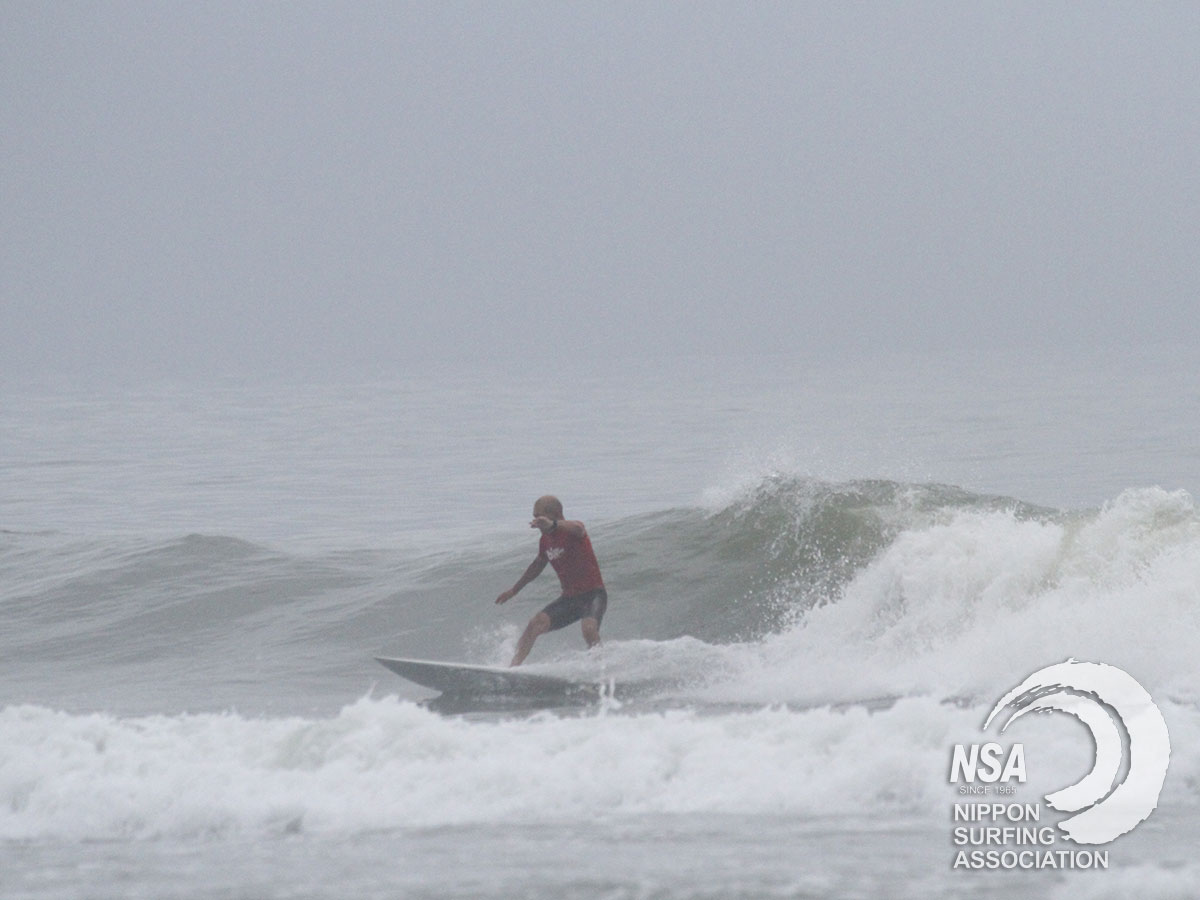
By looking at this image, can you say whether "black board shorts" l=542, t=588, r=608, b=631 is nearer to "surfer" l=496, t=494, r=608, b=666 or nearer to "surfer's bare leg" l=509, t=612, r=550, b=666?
"surfer" l=496, t=494, r=608, b=666

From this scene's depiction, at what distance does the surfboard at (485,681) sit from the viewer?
10227mm

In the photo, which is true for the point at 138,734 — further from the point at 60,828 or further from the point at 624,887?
the point at 624,887

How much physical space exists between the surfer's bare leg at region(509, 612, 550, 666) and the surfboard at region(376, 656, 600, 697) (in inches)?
12.1

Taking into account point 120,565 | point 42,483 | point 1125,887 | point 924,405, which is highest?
point 924,405

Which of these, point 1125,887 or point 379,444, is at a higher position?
point 379,444

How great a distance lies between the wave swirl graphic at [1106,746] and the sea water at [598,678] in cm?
10

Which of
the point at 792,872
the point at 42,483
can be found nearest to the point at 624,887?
the point at 792,872

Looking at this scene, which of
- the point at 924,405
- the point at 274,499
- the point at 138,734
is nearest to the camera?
the point at 138,734

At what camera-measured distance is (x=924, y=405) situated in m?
53.0

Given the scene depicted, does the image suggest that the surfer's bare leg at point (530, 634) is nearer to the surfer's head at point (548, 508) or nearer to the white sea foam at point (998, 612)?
the surfer's head at point (548, 508)

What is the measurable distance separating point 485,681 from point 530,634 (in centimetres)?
65

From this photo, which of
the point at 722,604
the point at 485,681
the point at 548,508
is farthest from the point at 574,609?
the point at 722,604

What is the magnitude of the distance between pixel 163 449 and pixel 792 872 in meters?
37.5

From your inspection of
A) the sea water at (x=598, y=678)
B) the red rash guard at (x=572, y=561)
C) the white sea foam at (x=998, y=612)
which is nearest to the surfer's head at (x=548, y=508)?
the red rash guard at (x=572, y=561)
